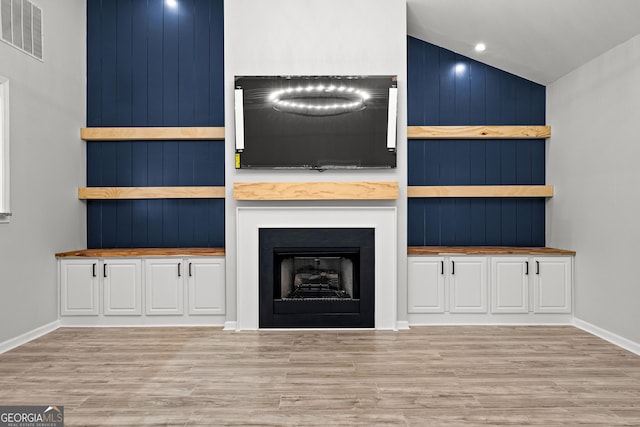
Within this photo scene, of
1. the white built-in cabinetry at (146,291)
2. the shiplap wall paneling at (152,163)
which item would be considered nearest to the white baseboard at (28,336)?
the white built-in cabinetry at (146,291)

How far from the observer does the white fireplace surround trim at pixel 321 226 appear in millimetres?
4586

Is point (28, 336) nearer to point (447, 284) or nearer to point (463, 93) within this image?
point (447, 284)

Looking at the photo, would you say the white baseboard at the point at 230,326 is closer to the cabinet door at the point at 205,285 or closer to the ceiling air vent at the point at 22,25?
the cabinet door at the point at 205,285

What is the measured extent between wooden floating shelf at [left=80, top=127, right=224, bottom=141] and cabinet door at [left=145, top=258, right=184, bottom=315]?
1.37 m

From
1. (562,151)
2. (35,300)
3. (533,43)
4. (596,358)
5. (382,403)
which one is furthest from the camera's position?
(562,151)

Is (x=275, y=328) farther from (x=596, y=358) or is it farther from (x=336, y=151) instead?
(x=596, y=358)

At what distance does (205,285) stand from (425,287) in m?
2.19

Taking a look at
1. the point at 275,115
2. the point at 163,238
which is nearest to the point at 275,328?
the point at 163,238

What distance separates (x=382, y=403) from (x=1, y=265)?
316 cm

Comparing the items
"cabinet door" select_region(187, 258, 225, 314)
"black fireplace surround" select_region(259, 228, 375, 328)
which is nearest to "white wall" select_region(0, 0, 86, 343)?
"cabinet door" select_region(187, 258, 225, 314)

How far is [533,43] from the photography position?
14.9 ft

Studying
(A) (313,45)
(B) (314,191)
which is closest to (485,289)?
(B) (314,191)

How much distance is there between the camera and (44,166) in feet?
14.5

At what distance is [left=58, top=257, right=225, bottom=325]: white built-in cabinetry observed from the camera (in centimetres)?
464
